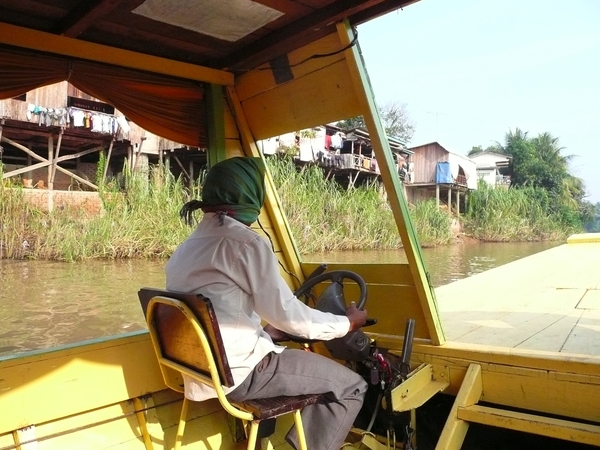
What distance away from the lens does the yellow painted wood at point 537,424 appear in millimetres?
1602

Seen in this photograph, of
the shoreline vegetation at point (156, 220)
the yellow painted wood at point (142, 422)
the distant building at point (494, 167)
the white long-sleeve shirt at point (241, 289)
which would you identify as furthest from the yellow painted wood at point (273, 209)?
the distant building at point (494, 167)

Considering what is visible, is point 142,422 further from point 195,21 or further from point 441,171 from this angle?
point 441,171

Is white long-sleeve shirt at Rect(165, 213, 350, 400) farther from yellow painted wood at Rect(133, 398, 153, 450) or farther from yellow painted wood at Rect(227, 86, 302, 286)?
yellow painted wood at Rect(227, 86, 302, 286)

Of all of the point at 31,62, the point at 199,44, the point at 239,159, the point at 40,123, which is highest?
the point at 40,123

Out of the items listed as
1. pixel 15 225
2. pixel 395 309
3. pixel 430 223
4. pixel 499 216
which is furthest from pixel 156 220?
pixel 499 216

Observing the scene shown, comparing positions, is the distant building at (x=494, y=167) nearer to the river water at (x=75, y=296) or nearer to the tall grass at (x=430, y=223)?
the tall grass at (x=430, y=223)

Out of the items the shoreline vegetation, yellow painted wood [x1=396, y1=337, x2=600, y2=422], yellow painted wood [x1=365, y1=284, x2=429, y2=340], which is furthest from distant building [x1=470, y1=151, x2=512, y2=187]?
yellow painted wood [x1=396, y1=337, x2=600, y2=422]

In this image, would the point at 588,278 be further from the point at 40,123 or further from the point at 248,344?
the point at 40,123

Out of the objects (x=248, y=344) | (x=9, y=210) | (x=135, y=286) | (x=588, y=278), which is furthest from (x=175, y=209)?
(x=248, y=344)

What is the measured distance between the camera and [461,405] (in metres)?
1.86

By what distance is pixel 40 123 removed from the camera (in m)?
10.9

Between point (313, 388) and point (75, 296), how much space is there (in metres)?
5.58

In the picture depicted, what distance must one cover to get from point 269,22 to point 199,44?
17.1 inches

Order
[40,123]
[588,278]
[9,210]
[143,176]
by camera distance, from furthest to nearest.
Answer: [40,123], [9,210], [143,176], [588,278]
